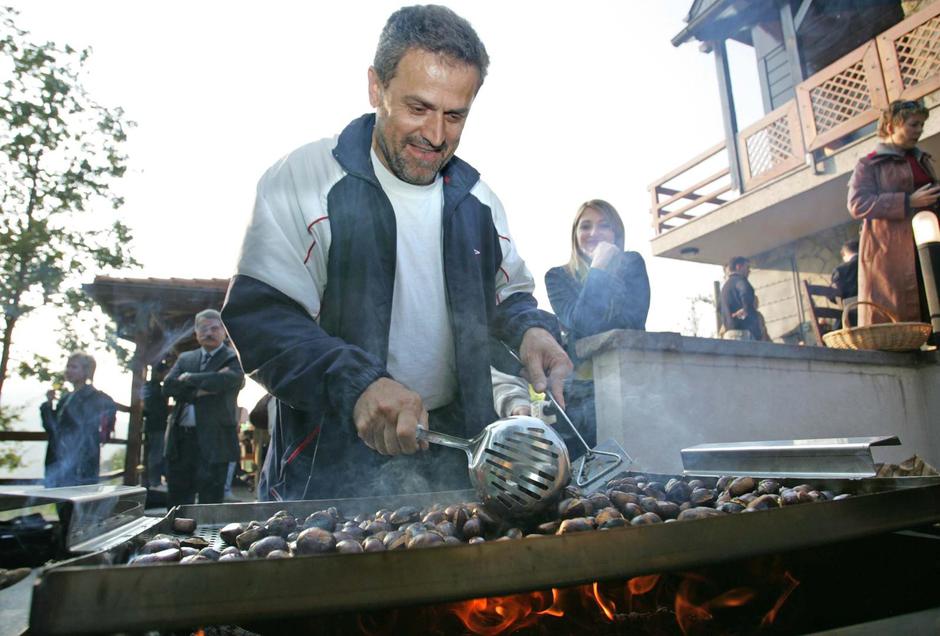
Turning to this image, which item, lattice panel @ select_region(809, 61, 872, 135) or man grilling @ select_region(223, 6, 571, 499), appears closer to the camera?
man grilling @ select_region(223, 6, 571, 499)

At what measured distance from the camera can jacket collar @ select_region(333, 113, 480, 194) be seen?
6.11 ft

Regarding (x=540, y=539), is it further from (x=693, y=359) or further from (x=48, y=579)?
(x=693, y=359)

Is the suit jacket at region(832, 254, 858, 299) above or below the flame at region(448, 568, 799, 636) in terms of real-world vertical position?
above

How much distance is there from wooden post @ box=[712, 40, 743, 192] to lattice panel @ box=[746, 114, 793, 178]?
0.29 meters

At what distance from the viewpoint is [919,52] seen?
25.9ft

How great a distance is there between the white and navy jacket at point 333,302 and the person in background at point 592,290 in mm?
1393

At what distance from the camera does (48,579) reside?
632 mm

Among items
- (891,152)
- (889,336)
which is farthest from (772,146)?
(889,336)

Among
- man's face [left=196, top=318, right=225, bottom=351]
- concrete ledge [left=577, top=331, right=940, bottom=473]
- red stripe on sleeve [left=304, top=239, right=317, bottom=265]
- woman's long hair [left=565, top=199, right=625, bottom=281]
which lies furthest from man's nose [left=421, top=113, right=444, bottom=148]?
man's face [left=196, top=318, right=225, bottom=351]

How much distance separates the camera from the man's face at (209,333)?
512 centimetres

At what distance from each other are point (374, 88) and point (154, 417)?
592 cm

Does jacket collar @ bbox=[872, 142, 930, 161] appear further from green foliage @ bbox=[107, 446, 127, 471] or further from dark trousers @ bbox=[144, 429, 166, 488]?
green foliage @ bbox=[107, 446, 127, 471]

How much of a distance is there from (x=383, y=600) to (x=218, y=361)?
494 cm

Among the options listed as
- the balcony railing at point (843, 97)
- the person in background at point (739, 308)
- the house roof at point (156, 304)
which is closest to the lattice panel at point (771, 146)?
the balcony railing at point (843, 97)
